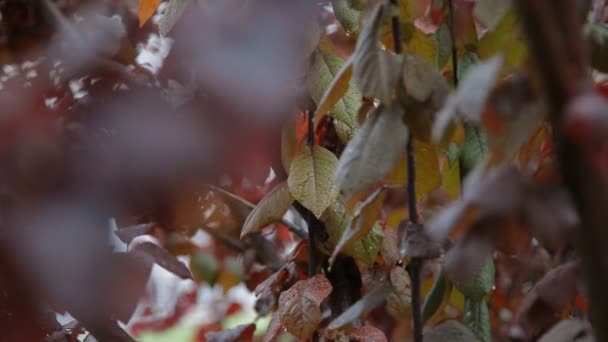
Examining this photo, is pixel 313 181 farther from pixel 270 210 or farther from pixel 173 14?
pixel 173 14

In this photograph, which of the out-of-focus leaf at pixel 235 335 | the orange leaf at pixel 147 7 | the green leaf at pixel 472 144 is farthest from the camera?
the out-of-focus leaf at pixel 235 335

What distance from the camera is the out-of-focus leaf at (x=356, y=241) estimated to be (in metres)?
0.90

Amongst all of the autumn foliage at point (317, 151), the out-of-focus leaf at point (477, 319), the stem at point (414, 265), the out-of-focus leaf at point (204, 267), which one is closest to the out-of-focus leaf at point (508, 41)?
the autumn foliage at point (317, 151)

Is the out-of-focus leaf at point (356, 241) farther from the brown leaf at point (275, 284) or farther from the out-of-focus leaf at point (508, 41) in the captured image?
the out-of-focus leaf at point (508, 41)

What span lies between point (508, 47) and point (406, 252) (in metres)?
0.18

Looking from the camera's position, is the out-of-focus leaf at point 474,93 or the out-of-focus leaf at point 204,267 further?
the out-of-focus leaf at point 204,267

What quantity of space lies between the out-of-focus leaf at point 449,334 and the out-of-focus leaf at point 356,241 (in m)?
0.22

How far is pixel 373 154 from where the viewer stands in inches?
23.4

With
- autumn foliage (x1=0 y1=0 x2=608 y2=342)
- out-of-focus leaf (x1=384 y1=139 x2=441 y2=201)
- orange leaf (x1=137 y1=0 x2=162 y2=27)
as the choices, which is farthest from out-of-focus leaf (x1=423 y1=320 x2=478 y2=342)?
orange leaf (x1=137 y1=0 x2=162 y2=27)

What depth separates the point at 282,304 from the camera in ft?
2.87

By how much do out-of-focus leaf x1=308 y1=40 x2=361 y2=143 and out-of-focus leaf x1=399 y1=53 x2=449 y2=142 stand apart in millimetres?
241

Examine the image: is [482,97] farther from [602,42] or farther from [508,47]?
[602,42]

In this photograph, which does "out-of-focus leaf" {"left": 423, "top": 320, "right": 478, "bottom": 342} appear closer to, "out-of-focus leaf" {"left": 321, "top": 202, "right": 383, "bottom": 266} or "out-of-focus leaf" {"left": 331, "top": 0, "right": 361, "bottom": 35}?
"out-of-focus leaf" {"left": 321, "top": 202, "right": 383, "bottom": 266}

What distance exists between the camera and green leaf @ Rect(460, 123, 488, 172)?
33.3 inches
